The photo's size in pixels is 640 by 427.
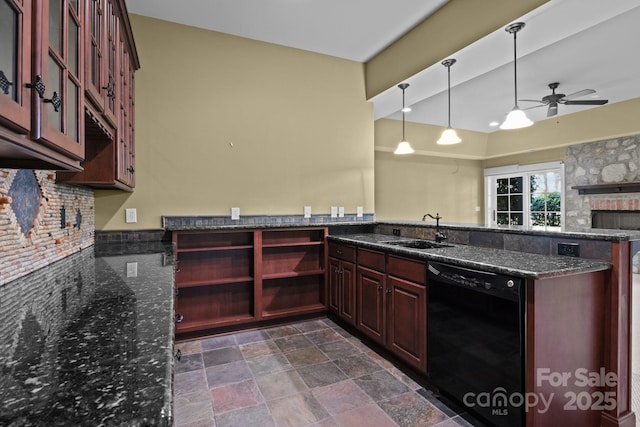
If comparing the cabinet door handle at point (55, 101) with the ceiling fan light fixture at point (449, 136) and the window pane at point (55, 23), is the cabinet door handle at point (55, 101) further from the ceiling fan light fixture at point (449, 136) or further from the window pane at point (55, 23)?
the ceiling fan light fixture at point (449, 136)

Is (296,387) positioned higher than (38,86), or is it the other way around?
(38,86)

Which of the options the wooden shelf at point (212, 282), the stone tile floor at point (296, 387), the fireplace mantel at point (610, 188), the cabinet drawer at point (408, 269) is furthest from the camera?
Answer: the fireplace mantel at point (610, 188)

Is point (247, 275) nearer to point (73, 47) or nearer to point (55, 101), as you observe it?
point (73, 47)

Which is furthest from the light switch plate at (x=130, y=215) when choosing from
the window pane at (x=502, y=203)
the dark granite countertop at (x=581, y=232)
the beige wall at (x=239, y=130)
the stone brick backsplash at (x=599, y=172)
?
the window pane at (x=502, y=203)

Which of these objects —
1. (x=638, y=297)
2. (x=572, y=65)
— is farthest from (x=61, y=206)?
(x=638, y=297)

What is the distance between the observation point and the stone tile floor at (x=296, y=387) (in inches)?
78.3

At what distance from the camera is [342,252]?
11.0ft

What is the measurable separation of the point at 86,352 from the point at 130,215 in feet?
8.90

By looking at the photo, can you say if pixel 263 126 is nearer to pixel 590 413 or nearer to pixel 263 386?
pixel 263 386

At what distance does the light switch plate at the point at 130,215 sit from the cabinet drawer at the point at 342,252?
193cm

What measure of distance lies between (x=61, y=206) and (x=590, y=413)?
3.32 m

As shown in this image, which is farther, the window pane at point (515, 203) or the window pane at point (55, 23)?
the window pane at point (515, 203)

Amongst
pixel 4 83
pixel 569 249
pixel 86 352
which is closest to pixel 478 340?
pixel 569 249

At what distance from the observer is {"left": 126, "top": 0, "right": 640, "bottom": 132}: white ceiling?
259 cm
